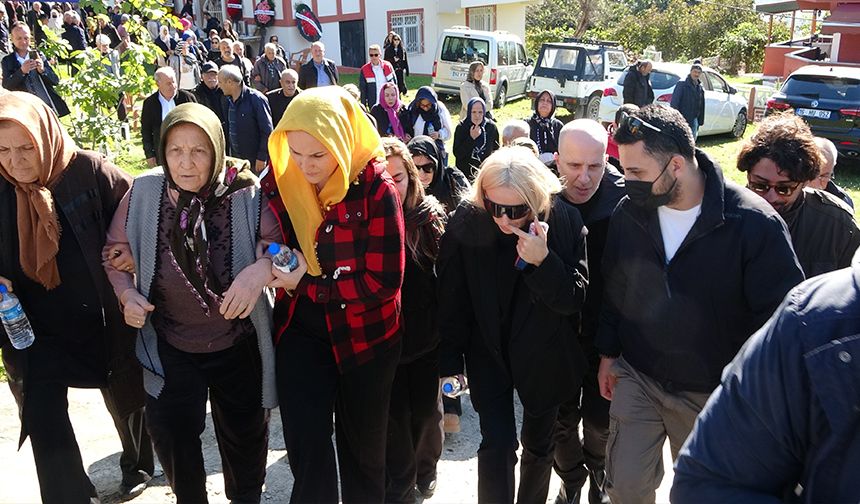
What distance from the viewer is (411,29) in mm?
32031

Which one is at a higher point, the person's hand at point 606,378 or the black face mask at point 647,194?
the black face mask at point 647,194

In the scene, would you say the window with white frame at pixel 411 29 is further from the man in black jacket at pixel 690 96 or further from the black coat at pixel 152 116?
the black coat at pixel 152 116

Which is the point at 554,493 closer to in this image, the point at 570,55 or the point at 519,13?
the point at 570,55

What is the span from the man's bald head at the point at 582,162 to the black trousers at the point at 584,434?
0.82 m

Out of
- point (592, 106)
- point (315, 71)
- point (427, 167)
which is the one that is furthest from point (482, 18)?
point (427, 167)

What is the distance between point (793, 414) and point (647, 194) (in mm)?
1762

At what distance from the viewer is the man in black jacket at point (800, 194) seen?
3498mm

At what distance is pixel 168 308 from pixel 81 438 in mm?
1884

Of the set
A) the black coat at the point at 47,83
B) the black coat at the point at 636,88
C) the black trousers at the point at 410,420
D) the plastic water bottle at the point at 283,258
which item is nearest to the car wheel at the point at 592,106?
the black coat at the point at 636,88

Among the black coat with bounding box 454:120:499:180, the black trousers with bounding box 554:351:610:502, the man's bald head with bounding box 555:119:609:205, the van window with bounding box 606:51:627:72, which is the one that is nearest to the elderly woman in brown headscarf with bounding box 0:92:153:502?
the man's bald head with bounding box 555:119:609:205

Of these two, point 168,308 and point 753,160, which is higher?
point 753,160

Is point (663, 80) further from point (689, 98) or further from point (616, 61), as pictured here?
point (616, 61)

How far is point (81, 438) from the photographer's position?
4641mm

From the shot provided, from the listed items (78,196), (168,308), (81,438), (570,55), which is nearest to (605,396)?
(168,308)
